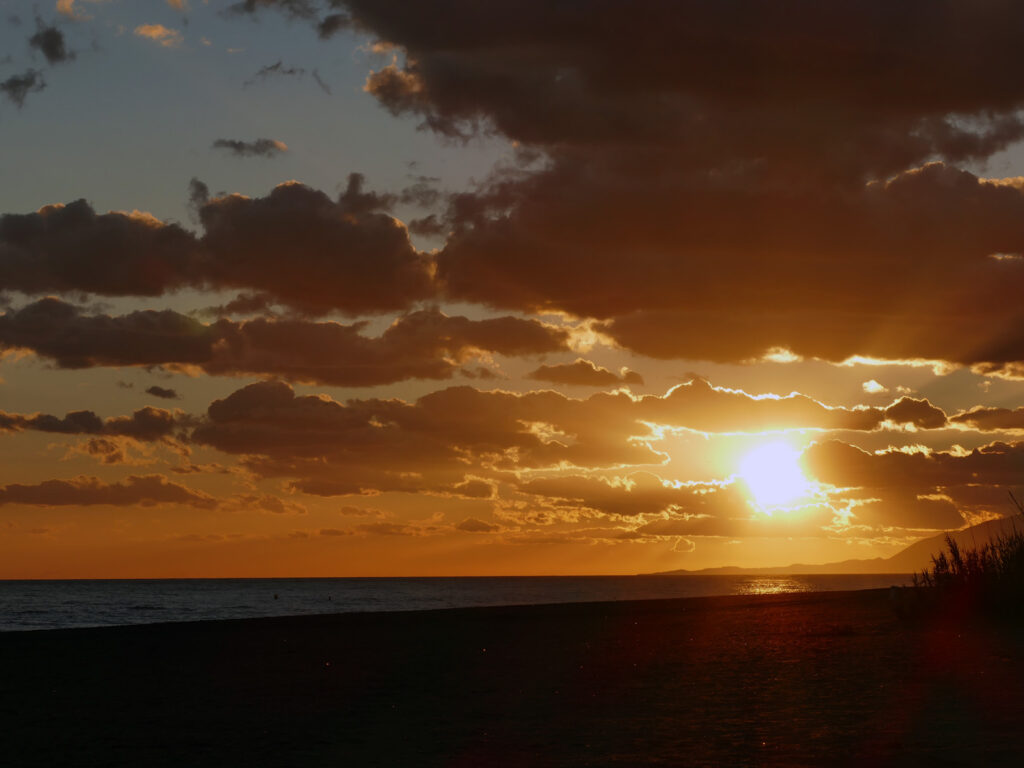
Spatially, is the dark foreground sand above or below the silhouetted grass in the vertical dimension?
below

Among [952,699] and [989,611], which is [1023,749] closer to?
[952,699]

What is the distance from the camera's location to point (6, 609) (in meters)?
99.1

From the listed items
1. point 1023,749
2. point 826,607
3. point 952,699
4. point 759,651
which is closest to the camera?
point 1023,749

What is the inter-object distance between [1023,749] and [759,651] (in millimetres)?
9825

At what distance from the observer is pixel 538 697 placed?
1565 centimetres

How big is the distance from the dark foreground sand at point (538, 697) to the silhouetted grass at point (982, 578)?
1.55 metres

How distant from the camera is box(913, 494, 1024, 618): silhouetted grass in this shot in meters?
26.4

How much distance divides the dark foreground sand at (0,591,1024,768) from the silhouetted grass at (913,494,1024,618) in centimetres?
155

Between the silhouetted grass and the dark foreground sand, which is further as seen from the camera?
the silhouetted grass

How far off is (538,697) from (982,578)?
16.6 m

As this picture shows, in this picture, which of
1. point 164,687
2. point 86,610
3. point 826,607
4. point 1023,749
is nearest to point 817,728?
point 1023,749

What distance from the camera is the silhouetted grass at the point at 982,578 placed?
86.5 feet

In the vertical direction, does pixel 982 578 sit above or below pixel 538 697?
above

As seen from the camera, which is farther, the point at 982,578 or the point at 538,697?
the point at 982,578
